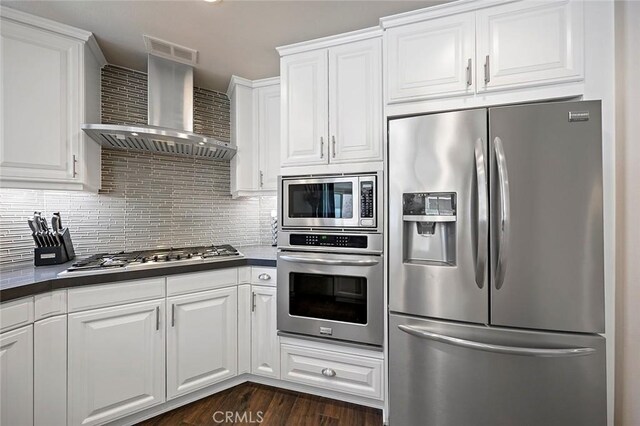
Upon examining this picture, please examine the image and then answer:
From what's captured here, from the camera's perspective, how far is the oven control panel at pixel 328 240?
1821 millimetres

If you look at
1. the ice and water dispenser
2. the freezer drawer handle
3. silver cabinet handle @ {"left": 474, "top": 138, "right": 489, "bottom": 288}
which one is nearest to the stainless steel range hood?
the ice and water dispenser

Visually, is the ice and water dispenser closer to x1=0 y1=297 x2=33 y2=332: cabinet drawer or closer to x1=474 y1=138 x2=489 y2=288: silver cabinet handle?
x1=474 y1=138 x2=489 y2=288: silver cabinet handle

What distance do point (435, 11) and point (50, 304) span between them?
2.55 metres

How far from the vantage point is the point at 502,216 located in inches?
52.9

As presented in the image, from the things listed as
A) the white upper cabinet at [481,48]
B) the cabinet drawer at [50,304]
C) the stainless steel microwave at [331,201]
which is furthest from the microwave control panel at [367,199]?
the cabinet drawer at [50,304]

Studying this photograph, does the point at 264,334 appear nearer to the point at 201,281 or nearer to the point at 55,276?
the point at 201,281

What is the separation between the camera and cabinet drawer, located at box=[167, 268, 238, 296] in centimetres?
185

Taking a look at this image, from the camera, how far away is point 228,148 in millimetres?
2328

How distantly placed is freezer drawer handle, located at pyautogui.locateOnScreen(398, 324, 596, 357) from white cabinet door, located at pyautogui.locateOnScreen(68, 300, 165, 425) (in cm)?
151

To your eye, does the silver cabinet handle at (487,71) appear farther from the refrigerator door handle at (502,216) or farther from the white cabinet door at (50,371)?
the white cabinet door at (50,371)

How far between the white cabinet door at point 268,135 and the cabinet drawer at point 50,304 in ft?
4.95

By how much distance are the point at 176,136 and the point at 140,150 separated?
0.63 meters

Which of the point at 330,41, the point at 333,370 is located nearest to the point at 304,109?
the point at 330,41

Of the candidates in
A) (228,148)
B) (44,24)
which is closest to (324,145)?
(228,148)
